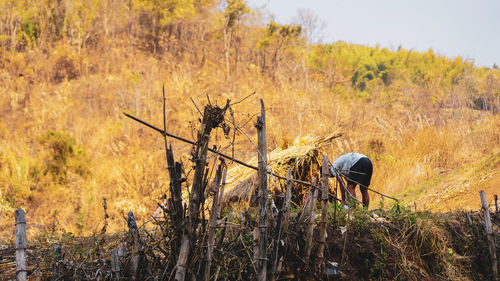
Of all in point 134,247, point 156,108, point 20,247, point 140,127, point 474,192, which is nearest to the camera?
point 20,247

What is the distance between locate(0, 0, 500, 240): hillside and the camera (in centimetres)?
830

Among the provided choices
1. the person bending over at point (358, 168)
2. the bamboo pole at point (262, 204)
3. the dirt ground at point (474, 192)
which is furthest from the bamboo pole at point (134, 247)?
the dirt ground at point (474, 192)

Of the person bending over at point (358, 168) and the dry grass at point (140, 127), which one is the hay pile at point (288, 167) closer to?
the dry grass at point (140, 127)

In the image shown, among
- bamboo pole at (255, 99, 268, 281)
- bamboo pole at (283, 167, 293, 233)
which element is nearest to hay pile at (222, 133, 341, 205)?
bamboo pole at (283, 167, 293, 233)

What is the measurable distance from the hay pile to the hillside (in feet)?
2.21

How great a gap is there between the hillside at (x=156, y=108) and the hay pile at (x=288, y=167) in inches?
26.5

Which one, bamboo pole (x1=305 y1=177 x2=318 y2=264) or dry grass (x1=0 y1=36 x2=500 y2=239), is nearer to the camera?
bamboo pole (x1=305 y1=177 x2=318 y2=264)

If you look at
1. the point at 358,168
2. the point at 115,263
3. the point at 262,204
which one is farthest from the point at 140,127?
the point at 262,204

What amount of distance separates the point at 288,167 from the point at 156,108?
8.95 m

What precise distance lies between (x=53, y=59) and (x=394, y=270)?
15630 mm

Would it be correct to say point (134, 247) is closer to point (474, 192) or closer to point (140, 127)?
point (474, 192)

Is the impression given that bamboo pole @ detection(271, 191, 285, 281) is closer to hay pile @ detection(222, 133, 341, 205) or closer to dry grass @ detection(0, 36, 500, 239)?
hay pile @ detection(222, 133, 341, 205)

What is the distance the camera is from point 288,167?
15.1ft

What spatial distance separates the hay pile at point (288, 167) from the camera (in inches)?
178
